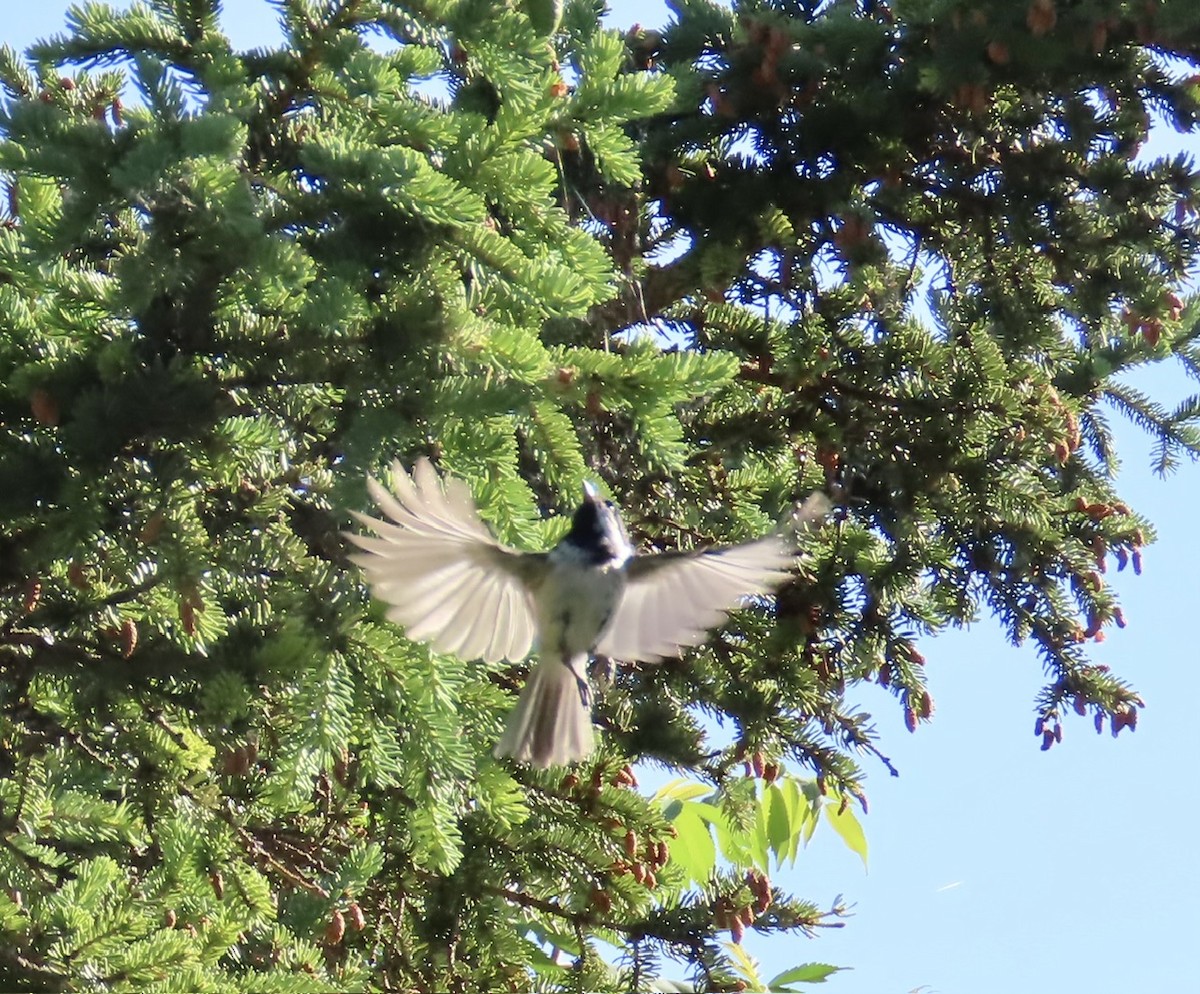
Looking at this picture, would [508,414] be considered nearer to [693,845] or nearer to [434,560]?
[434,560]

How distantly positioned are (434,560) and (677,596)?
674 millimetres

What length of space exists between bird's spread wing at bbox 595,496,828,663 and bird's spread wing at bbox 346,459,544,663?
27cm

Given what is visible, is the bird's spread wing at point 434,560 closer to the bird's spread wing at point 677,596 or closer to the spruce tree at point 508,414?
the spruce tree at point 508,414

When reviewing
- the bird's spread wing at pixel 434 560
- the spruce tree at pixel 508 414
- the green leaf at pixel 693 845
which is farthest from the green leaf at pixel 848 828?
the bird's spread wing at pixel 434 560

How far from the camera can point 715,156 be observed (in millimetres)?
3596

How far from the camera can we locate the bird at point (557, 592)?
2.05 m

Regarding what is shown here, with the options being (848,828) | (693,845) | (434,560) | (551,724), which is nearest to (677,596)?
(551,724)

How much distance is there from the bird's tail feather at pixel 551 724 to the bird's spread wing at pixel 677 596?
0.11 metres

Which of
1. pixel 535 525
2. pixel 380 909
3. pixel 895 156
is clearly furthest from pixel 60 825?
pixel 895 156

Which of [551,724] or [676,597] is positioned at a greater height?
[676,597]

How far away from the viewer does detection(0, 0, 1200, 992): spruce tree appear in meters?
1.97

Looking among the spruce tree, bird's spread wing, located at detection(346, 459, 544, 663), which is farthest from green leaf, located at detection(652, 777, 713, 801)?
bird's spread wing, located at detection(346, 459, 544, 663)

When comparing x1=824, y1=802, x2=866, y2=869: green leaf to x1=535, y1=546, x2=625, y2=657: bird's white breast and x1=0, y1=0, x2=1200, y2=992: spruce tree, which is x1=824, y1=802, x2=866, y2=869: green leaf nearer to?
x1=0, y1=0, x2=1200, y2=992: spruce tree

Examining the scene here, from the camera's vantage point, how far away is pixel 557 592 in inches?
99.6
